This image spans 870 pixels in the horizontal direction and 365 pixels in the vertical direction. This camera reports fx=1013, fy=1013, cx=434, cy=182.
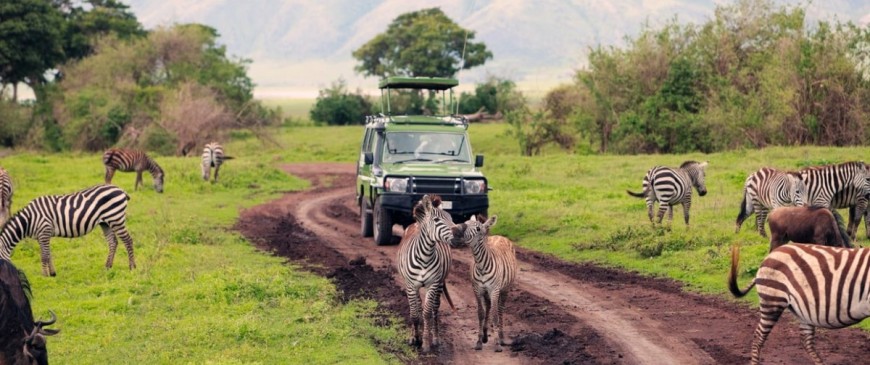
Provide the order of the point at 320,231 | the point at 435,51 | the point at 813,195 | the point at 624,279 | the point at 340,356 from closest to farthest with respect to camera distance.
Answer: the point at 340,356 → the point at 624,279 → the point at 813,195 → the point at 320,231 → the point at 435,51

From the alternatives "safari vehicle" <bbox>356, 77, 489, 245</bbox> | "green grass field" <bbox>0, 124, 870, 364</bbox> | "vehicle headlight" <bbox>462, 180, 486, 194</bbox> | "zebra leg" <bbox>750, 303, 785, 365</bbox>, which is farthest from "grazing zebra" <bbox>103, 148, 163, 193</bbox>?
"zebra leg" <bbox>750, 303, 785, 365</bbox>

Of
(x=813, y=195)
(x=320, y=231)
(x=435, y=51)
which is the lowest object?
(x=320, y=231)

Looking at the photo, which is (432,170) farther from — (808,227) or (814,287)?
(814,287)

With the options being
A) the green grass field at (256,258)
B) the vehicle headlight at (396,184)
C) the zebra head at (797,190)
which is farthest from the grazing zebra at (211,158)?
the zebra head at (797,190)

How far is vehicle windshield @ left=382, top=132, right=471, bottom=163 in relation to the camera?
20484mm

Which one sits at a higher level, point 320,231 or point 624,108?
point 624,108

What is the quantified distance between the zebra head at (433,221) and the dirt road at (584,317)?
4.27ft

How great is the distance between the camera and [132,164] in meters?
30.1

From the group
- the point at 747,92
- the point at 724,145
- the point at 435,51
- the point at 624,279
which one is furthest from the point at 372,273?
the point at 435,51

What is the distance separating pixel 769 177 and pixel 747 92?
24.4 metres

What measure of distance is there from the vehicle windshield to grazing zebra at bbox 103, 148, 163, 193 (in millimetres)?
11547

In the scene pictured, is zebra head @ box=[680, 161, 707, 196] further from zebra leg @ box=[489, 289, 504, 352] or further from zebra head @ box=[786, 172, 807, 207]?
zebra leg @ box=[489, 289, 504, 352]

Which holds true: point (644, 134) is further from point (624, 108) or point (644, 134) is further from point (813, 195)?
point (813, 195)

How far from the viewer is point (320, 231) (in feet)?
74.5
